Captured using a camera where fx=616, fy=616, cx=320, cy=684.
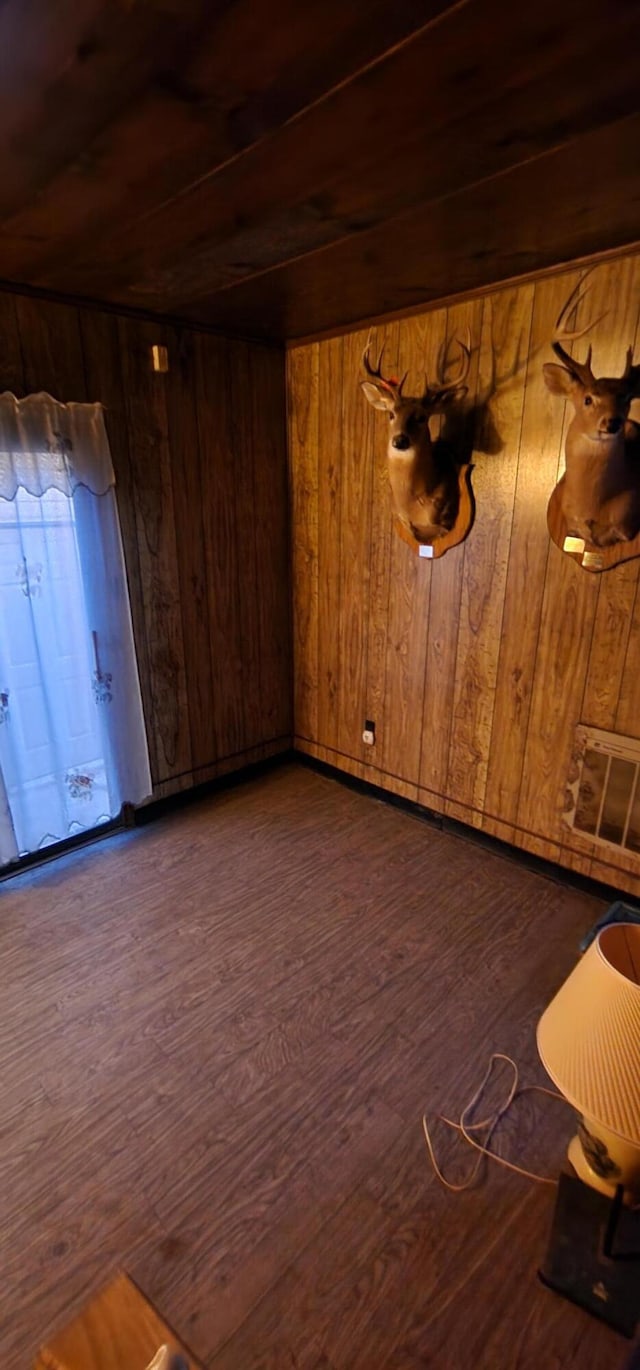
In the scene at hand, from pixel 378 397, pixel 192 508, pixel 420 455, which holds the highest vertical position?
pixel 378 397

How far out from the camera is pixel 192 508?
3.11 metres

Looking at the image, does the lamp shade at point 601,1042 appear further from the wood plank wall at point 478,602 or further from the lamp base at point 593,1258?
the wood plank wall at point 478,602

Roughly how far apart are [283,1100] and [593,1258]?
820 mm

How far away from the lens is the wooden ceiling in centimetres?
104

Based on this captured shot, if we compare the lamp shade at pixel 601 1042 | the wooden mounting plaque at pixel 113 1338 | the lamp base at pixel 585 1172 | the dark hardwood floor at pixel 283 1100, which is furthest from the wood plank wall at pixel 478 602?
the wooden mounting plaque at pixel 113 1338

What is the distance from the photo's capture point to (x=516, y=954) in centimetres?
232

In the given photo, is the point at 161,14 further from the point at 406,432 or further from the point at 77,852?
the point at 77,852

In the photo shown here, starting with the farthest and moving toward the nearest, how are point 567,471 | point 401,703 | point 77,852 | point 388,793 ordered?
point 388,793, point 401,703, point 77,852, point 567,471

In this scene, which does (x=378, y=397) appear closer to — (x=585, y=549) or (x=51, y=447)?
(x=585, y=549)

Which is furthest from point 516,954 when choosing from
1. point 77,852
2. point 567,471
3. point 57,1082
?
point 77,852

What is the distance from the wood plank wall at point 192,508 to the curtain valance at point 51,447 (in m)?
0.13

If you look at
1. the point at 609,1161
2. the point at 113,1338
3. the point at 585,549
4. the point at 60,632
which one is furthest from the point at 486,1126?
the point at 60,632

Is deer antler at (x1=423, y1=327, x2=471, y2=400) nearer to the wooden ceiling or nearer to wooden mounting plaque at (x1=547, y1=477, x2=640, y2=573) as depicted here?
the wooden ceiling

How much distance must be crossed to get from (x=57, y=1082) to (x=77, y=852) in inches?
51.0
